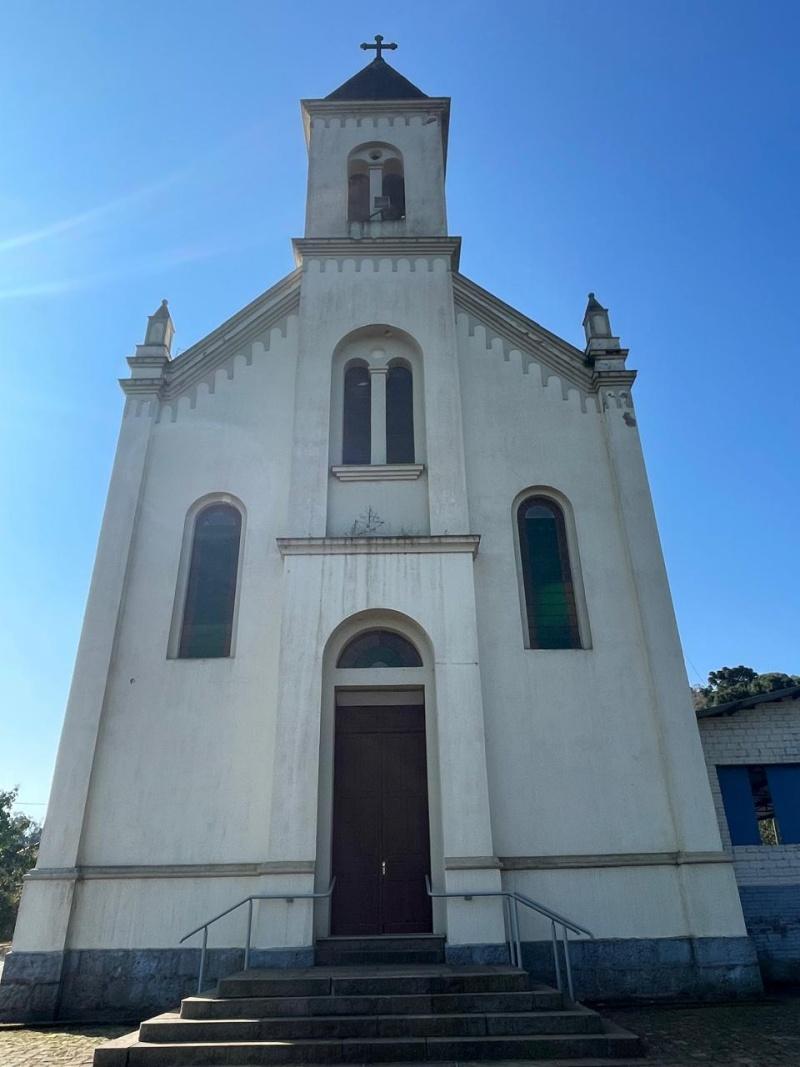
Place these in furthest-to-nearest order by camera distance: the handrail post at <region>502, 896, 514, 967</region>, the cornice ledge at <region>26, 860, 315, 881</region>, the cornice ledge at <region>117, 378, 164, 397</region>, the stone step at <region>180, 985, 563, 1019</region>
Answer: the cornice ledge at <region>117, 378, 164, 397</region> → the cornice ledge at <region>26, 860, 315, 881</region> → the handrail post at <region>502, 896, 514, 967</region> → the stone step at <region>180, 985, 563, 1019</region>

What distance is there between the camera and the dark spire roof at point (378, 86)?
18.0m

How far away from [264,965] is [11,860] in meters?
35.1

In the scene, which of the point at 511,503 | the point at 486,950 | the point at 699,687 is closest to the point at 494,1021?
the point at 486,950

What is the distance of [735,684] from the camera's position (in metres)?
43.9

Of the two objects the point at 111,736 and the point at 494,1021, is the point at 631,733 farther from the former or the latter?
the point at 111,736

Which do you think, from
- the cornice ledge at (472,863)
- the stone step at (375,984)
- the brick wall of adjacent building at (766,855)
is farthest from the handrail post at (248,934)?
the brick wall of adjacent building at (766,855)

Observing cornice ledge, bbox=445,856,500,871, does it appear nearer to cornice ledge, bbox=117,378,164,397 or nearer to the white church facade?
the white church facade

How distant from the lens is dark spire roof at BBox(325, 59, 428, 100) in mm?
17969

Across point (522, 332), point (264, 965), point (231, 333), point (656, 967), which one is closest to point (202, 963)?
point (264, 965)

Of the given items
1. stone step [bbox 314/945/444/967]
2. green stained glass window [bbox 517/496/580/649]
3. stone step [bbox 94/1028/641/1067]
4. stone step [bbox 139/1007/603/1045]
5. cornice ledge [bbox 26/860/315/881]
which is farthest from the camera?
green stained glass window [bbox 517/496/580/649]

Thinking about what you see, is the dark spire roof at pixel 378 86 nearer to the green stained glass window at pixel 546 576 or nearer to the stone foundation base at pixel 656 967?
the green stained glass window at pixel 546 576

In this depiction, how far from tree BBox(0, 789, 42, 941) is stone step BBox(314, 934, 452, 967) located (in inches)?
1196

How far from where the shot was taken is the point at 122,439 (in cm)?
1352

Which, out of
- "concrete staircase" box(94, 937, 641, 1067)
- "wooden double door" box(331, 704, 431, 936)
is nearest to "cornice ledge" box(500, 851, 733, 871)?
"wooden double door" box(331, 704, 431, 936)
